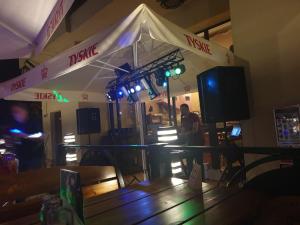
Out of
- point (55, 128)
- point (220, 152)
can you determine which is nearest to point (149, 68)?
point (220, 152)

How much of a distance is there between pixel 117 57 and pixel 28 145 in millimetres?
4153

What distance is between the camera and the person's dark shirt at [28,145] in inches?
282

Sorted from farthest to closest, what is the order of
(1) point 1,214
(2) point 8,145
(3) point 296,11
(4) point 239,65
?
(2) point 8,145 → (4) point 239,65 → (3) point 296,11 → (1) point 1,214

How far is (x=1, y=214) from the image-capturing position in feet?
5.70

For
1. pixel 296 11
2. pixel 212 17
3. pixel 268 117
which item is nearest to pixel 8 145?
pixel 212 17

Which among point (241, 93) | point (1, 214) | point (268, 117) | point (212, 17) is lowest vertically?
point (1, 214)

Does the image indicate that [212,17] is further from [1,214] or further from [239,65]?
[1,214]

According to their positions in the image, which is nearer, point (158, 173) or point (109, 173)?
point (158, 173)

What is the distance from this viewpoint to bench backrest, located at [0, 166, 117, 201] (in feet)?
7.39

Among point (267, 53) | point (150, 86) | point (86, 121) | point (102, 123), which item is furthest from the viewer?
point (102, 123)

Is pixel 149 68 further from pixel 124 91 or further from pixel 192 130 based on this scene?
pixel 192 130

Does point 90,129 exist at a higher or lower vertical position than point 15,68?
lower

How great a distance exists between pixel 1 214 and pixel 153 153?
3.62ft

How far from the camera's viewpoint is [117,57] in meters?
4.91
